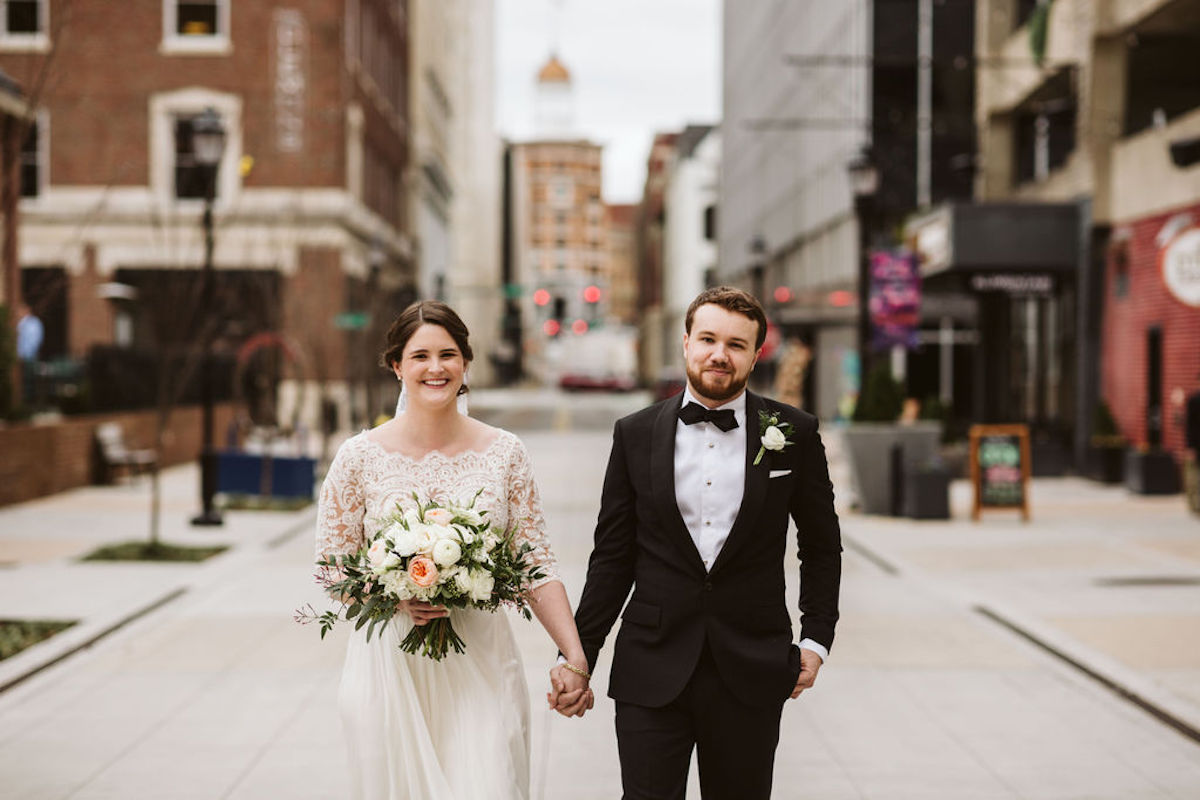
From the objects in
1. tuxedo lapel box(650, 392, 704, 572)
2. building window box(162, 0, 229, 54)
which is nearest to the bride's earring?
tuxedo lapel box(650, 392, 704, 572)

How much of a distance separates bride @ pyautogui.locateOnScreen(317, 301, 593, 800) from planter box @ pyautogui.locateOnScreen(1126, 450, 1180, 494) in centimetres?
1936

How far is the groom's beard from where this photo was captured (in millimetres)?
4238

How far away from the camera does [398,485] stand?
443 centimetres

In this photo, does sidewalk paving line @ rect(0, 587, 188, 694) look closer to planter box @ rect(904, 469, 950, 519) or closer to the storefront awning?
planter box @ rect(904, 469, 950, 519)

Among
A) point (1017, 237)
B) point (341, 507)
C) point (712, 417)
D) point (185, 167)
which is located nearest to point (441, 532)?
point (341, 507)

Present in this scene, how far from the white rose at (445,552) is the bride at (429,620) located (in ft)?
0.68

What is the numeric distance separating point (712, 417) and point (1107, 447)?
2138cm

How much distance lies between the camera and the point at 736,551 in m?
4.22

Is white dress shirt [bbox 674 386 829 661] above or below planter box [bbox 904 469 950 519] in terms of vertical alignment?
above

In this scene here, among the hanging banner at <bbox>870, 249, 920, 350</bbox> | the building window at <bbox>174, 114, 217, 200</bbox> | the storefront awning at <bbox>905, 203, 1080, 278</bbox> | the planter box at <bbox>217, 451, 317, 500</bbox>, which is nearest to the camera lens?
the planter box at <bbox>217, 451, 317, 500</bbox>

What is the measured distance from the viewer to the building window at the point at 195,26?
43.1 meters

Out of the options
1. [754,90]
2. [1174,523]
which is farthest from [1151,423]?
[754,90]

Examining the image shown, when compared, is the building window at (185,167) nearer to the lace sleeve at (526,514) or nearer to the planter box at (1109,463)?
the planter box at (1109,463)

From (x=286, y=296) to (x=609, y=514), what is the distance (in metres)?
38.8
